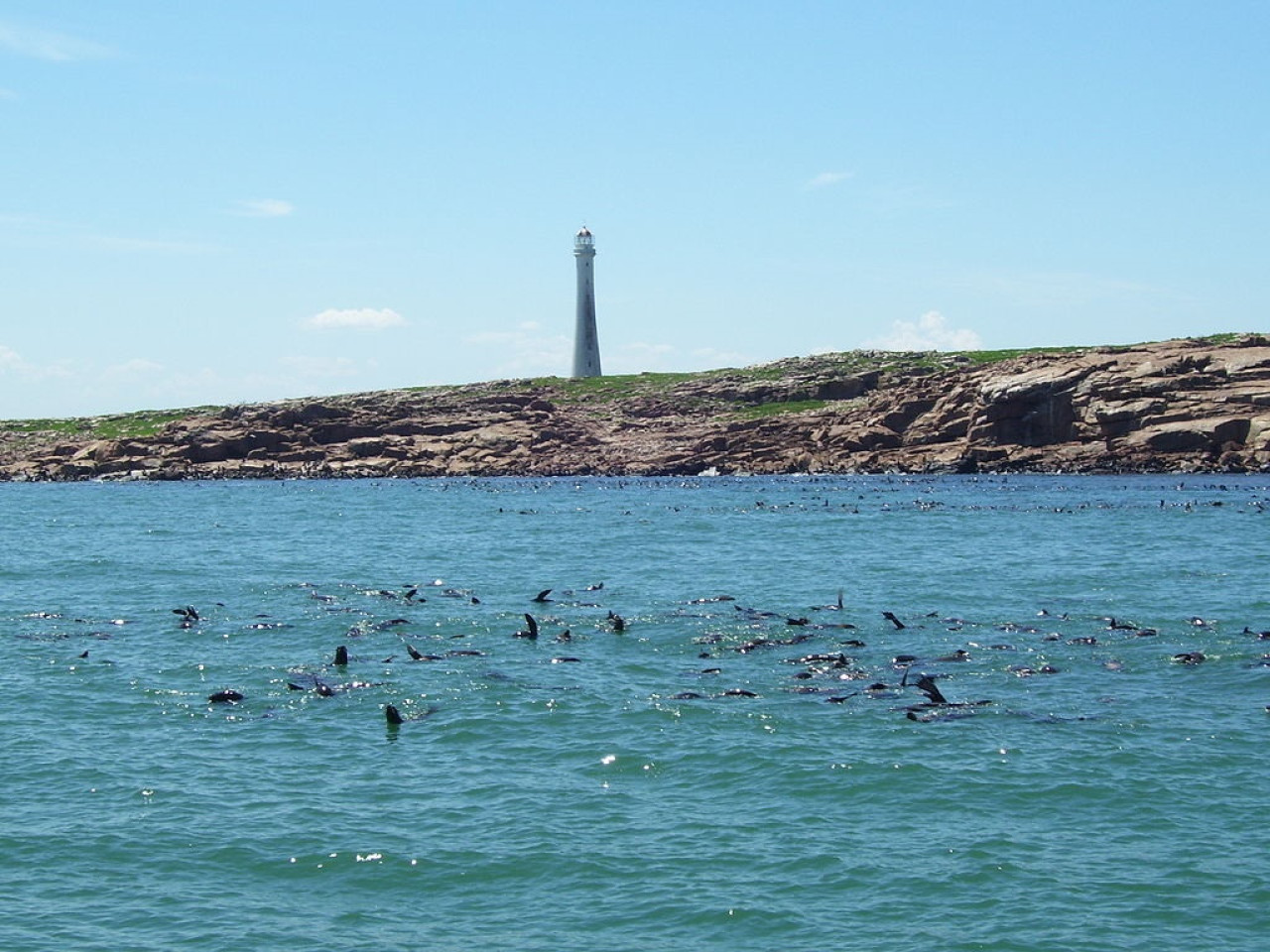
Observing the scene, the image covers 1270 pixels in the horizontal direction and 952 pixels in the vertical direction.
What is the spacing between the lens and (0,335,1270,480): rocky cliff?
10306 centimetres

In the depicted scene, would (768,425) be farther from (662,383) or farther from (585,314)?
(585,314)

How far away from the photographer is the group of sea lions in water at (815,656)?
25.8 meters

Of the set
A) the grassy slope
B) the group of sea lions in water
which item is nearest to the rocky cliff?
the grassy slope

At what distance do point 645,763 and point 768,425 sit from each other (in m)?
104

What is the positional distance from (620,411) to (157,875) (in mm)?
122559

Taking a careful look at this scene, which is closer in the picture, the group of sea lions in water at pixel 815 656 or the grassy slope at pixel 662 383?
the group of sea lions in water at pixel 815 656

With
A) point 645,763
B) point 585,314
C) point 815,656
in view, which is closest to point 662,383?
point 585,314

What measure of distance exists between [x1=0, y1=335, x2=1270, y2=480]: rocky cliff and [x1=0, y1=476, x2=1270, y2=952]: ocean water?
5818 cm

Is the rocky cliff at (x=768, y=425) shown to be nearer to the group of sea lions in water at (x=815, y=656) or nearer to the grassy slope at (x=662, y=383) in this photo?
the grassy slope at (x=662, y=383)

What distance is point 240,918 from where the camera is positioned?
53.0ft

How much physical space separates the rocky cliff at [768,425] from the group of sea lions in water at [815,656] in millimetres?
72627

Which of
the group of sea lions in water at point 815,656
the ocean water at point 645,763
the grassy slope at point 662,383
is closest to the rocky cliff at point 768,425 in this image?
the grassy slope at point 662,383

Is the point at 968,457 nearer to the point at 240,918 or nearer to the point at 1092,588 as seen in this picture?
the point at 1092,588

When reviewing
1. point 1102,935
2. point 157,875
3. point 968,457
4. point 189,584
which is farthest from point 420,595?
point 968,457
